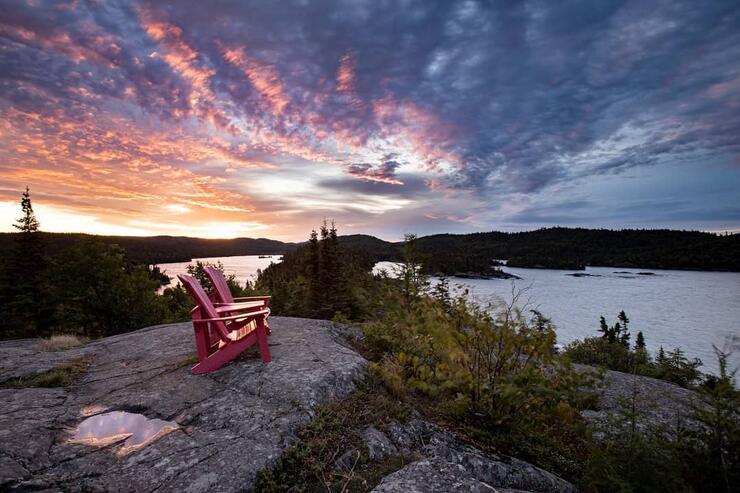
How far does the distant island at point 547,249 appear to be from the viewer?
3465 inches

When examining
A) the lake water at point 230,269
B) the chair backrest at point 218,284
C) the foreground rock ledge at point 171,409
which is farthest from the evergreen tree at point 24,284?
the chair backrest at point 218,284

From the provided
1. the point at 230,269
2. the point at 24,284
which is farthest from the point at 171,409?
the point at 230,269

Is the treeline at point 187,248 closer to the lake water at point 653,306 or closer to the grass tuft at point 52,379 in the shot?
the lake water at point 653,306

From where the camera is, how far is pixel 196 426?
3801mm

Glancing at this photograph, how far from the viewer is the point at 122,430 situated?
374 centimetres

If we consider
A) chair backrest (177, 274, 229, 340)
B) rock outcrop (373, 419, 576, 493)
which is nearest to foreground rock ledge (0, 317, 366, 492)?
chair backrest (177, 274, 229, 340)

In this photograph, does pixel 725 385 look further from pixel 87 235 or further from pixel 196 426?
pixel 87 235

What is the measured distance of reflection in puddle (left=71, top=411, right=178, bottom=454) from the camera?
11.5 feet

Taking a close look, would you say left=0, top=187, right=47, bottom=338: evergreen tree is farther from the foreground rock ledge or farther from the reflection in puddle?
the reflection in puddle

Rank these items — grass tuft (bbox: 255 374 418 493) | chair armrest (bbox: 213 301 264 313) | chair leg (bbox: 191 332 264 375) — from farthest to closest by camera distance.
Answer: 1. chair armrest (bbox: 213 301 264 313)
2. chair leg (bbox: 191 332 264 375)
3. grass tuft (bbox: 255 374 418 493)

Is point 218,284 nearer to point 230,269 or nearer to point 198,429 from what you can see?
point 198,429

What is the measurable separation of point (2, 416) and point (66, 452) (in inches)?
54.0

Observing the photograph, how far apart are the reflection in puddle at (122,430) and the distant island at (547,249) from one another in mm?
74592

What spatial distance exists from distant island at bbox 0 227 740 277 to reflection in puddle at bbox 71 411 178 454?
74592mm
